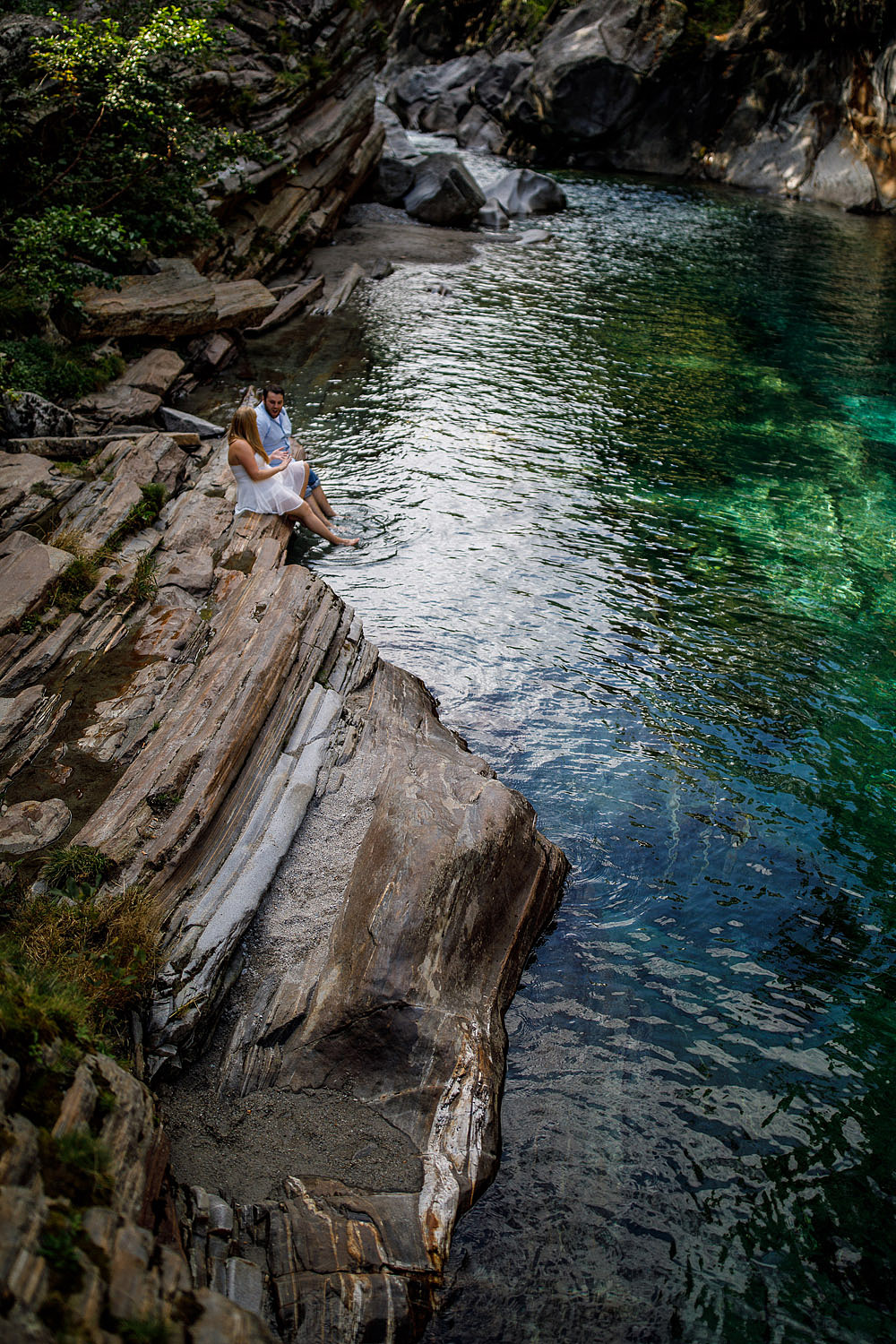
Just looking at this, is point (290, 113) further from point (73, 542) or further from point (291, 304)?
point (73, 542)

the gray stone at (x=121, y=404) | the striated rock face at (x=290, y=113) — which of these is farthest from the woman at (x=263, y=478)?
the striated rock face at (x=290, y=113)

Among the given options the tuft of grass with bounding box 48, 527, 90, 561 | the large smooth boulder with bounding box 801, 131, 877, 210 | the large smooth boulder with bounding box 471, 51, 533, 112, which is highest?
→ the large smooth boulder with bounding box 471, 51, 533, 112

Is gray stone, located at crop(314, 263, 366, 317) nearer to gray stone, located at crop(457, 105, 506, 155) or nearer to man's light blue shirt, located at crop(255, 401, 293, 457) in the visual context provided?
man's light blue shirt, located at crop(255, 401, 293, 457)

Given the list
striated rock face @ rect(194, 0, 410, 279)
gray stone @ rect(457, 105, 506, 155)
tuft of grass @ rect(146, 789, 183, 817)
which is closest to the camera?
tuft of grass @ rect(146, 789, 183, 817)

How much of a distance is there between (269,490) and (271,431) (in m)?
1.66

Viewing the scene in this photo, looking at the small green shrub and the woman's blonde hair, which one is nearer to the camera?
the small green shrub

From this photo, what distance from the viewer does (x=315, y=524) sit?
13.4 metres

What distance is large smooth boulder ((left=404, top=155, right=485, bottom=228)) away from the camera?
31.5 m

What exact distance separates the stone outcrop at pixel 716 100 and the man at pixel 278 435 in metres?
35.6

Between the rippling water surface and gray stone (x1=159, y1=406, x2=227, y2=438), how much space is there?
219 centimetres

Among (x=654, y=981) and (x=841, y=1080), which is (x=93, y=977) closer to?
(x=654, y=981)

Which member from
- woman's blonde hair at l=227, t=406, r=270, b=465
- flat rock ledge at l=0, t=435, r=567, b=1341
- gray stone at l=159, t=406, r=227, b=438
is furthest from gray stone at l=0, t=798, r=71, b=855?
gray stone at l=159, t=406, r=227, b=438

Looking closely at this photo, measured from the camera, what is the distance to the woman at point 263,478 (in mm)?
12164

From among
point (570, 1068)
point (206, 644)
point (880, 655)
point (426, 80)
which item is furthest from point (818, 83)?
point (570, 1068)
